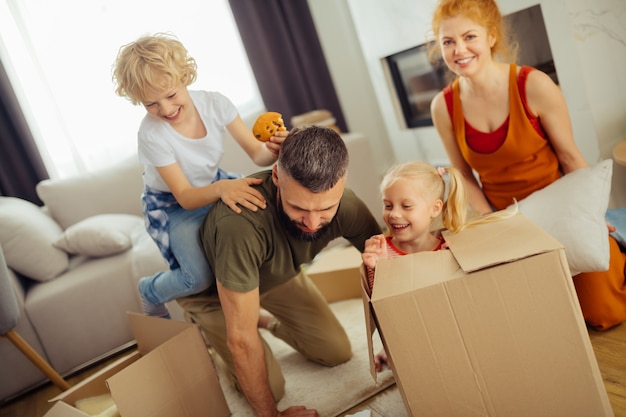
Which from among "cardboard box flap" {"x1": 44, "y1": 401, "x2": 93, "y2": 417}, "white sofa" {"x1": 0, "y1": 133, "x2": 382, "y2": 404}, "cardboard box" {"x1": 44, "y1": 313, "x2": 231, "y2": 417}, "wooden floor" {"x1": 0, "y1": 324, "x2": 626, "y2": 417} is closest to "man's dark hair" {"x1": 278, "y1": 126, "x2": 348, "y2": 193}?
"cardboard box" {"x1": 44, "y1": 313, "x2": 231, "y2": 417}

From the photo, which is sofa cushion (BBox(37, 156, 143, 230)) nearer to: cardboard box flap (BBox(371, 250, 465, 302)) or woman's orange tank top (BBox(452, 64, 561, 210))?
woman's orange tank top (BBox(452, 64, 561, 210))

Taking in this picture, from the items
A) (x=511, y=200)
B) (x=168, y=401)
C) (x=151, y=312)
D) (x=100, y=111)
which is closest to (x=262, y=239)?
(x=168, y=401)

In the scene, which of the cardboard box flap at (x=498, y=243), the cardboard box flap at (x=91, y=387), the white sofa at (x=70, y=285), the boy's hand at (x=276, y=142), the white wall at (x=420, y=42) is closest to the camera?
the cardboard box flap at (x=498, y=243)

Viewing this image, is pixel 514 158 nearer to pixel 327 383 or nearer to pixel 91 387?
pixel 327 383

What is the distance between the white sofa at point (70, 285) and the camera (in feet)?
8.61

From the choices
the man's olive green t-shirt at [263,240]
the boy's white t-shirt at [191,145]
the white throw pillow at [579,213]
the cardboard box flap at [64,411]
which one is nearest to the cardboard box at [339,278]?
the man's olive green t-shirt at [263,240]

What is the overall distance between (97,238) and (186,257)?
3.90 feet

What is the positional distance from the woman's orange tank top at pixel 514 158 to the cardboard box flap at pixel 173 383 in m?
1.10

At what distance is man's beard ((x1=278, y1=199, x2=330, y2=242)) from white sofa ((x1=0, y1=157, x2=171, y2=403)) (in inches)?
43.2

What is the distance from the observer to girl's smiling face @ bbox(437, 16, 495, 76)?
1880 millimetres

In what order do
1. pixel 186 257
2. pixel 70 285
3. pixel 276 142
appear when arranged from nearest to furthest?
1. pixel 276 142
2. pixel 186 257
3. pixel 70 285

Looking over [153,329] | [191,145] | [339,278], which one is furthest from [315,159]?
[339,278]

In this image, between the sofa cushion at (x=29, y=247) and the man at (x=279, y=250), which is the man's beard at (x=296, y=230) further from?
the sofa cushion at (x=29, y=247)

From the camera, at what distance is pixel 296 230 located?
165 centimetres
